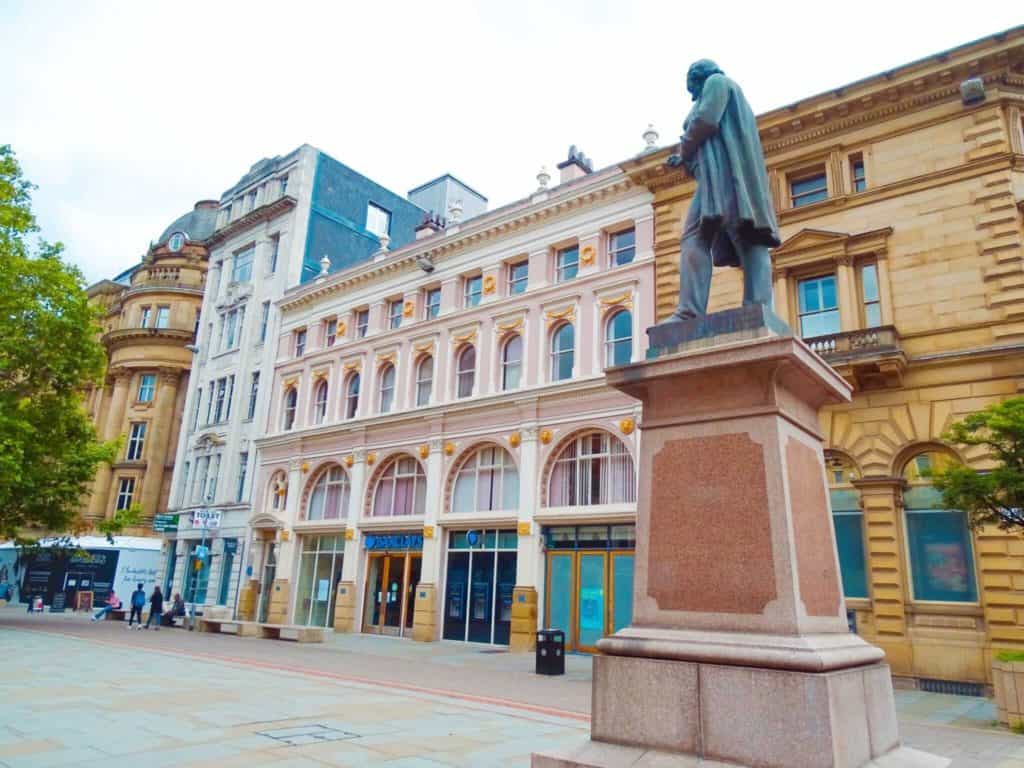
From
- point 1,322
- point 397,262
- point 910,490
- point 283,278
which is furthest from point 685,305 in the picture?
point 283,278

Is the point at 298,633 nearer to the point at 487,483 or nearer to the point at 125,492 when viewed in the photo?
the point at 487,483

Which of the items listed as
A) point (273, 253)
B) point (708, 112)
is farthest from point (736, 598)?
point (273, 253)

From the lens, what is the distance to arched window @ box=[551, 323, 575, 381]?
2503 centimetres

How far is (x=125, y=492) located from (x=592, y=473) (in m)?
36.5

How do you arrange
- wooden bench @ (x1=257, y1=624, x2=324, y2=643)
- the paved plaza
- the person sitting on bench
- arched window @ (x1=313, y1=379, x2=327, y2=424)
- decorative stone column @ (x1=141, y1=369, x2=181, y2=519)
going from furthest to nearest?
1. decorative stone column @ (x1=141, y1=369, x2=181, y2=519)
2. arched window @ (x1=313, y1=379, x2=327, y2=424)
3. the person sitting on bench
4. wooden bench @ (x1=257, y1=624, x2=324, y2=643)
5. the paved plaza

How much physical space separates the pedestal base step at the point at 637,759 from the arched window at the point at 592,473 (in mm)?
16462

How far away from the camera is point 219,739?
26.3 ft

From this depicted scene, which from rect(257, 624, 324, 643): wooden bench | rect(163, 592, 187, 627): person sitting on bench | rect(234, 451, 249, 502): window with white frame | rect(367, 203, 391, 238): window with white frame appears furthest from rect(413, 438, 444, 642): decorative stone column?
rect(367, 203, 391, 238): window with white frame

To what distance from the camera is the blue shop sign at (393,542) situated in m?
27.4

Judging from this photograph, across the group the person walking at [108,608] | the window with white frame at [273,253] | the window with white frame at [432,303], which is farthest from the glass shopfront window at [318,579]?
the window with white frame at [273,253]

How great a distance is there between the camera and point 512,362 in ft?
87.2

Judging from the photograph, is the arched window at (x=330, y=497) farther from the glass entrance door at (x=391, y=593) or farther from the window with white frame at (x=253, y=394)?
the window with white frame at (x=253, y=394)

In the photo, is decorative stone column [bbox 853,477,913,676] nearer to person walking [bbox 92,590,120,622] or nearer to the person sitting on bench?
the person sitting on bench

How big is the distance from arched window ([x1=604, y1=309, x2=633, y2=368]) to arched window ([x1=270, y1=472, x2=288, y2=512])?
16.9 m
